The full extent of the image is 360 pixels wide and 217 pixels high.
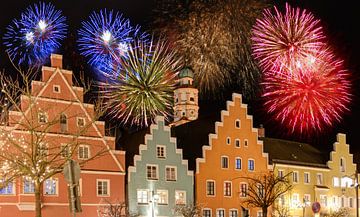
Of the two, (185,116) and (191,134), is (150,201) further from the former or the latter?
(185,116)

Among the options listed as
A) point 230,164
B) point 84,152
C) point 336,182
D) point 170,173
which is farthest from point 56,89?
point 336,182

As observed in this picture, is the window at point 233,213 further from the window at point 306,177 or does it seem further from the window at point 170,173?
the window at point 306,177

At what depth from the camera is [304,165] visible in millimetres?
79375

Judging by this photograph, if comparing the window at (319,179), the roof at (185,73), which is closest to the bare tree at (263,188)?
the window at (319,179)

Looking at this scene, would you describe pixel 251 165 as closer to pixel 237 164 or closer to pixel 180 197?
pixel 237 164

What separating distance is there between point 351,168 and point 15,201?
4846 centimetres

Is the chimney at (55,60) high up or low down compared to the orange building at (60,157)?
up

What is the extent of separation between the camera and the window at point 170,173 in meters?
66.0

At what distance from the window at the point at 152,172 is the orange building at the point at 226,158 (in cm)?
551

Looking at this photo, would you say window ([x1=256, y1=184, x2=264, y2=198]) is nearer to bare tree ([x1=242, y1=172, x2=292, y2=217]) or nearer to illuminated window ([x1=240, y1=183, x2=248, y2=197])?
bare tree ([x1=242, y1=172, x2=292, y2=217])

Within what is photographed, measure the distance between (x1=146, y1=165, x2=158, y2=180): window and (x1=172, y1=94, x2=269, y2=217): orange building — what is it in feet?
18.1

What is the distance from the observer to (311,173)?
80.6m

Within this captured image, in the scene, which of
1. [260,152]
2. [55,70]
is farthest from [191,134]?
[55,70]

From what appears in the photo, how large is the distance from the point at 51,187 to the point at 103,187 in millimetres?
5502
